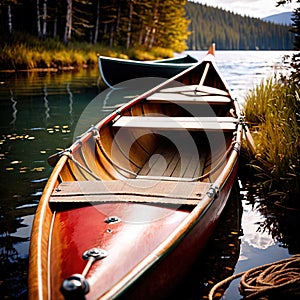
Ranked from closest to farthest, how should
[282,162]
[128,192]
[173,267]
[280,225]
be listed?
[173,267]
[128,192]
[280,225]
[282,162]

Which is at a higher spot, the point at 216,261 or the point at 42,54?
the point at 42,54

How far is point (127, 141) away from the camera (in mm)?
5441

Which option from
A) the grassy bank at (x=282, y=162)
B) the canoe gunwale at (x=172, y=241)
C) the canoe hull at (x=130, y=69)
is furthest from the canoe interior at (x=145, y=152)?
the canoe hull at (x=130, y=69)

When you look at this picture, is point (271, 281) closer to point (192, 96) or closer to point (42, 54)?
point (192, 96)

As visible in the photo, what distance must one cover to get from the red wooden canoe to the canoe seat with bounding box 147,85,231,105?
122 cm

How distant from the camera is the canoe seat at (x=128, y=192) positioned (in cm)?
320

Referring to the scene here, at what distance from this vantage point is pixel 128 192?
11.0 feet

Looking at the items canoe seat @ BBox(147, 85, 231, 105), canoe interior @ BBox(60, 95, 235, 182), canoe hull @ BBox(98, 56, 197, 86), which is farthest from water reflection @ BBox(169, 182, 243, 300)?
canoe hull @ BBox(98, 56, 197, 86)

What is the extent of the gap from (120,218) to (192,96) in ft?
14.2

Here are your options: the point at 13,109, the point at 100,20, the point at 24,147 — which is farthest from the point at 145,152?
the point at 100,20

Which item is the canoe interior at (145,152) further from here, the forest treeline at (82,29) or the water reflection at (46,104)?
the forest treeline at (82,29)

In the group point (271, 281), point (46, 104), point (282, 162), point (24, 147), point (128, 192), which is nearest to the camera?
point (271, 281)

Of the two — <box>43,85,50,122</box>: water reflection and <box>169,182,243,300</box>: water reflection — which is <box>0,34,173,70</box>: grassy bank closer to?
<box>43,85,50,122</box>: water reflection

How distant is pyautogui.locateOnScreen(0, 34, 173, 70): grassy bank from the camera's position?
17.5 meters
